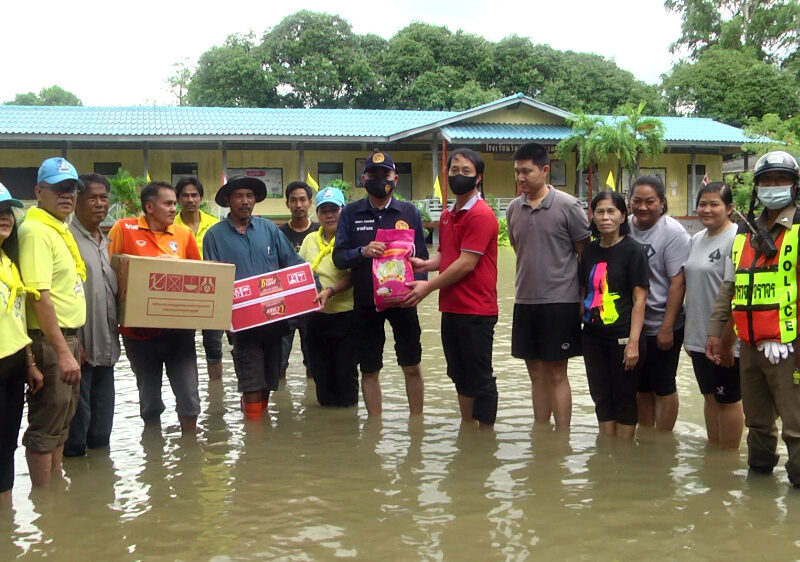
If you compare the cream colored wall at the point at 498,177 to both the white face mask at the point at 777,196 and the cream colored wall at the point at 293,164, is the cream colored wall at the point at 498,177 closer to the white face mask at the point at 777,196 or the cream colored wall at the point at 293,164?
the cream colored wall at the point at 293,164

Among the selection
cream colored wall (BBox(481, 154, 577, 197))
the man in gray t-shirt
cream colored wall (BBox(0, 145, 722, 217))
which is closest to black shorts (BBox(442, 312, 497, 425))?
the man in gray t-shirt

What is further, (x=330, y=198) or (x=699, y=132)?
(x=699, y=132)

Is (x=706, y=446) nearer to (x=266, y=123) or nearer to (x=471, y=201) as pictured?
(x=471, y=201)

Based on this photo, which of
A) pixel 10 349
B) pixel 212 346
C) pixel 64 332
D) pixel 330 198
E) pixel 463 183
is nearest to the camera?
pixel 10 349

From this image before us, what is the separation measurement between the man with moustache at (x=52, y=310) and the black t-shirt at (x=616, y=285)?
10.0ft

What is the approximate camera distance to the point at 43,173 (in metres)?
4.47

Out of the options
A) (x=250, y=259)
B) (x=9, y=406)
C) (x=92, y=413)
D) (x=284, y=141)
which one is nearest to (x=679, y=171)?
(x=284, y=141)

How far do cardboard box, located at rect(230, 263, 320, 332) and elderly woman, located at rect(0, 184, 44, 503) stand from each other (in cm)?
170

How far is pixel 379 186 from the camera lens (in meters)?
5.72

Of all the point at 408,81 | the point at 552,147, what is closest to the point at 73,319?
the point at 552,147

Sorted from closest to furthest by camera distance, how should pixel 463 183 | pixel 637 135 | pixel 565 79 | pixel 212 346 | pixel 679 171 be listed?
1. pixel 463 183
2. pixel 212 346
3. pixel 637 135
4. pixel 679 171
5. pixel 565 79

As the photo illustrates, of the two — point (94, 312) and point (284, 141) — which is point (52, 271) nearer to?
point (94, 312)

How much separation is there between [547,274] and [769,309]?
1505 mm

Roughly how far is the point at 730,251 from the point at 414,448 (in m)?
2.27
